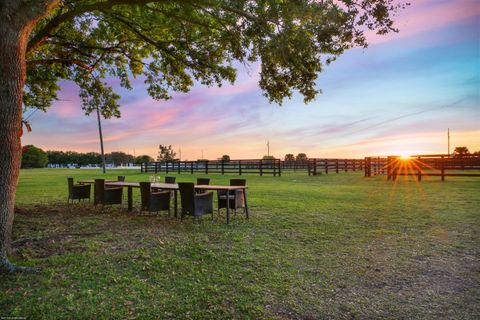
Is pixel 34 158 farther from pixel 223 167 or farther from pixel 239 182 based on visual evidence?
pixel 239 182

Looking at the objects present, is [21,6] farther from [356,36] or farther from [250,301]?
[356,36]

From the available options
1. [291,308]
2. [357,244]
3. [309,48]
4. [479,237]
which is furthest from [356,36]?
[291,308]

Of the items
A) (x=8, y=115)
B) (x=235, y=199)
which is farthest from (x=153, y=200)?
(x=8, y=115)

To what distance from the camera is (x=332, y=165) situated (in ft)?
88.7

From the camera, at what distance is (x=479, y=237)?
5723 millimetres

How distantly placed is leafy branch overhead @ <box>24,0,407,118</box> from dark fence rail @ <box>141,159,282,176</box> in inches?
593

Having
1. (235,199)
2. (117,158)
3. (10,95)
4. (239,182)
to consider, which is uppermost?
(117,158)

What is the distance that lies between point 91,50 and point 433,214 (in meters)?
10.5

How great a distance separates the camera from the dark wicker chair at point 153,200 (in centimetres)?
732

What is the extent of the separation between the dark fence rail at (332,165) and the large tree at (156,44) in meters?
16.1

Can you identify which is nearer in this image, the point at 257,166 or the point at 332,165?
the point at 257,166

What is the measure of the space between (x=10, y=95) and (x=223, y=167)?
75.0ft

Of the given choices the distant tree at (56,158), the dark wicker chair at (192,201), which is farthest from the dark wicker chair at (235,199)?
the distant tree at (56,158)

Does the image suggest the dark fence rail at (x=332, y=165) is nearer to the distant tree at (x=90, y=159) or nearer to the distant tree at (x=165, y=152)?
the distant tree at (x=165, y=152)
